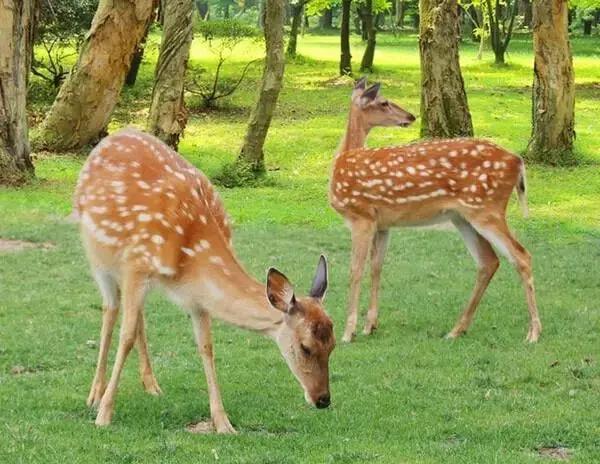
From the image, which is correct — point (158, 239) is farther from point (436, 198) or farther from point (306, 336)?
point (436, 198)

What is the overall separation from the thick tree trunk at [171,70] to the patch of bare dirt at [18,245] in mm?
4997

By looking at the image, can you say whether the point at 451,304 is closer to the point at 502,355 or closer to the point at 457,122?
the point at 502,355

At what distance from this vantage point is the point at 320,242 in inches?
504

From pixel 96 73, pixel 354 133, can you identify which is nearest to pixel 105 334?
pixel 354 133

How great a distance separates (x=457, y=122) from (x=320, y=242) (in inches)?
266

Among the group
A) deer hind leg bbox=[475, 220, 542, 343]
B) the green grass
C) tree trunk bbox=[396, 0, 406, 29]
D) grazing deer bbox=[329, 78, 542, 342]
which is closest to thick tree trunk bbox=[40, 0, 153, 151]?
the green grass

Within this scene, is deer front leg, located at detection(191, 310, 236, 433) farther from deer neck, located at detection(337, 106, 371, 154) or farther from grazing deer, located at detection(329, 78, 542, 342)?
deer neck, located at detection(337, 106, 371, 154)

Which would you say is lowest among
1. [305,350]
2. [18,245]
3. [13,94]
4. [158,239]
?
[18,245]

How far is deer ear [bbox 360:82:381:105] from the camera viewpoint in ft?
33.9

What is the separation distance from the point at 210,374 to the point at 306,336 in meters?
0.85

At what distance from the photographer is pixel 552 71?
58.5 feet

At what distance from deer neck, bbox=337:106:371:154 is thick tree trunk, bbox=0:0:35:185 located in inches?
252

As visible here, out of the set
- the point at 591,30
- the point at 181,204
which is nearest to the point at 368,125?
the point at 181,204

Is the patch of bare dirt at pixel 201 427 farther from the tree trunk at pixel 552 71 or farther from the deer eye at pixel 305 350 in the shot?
the tree trunk at pixel 552 71
